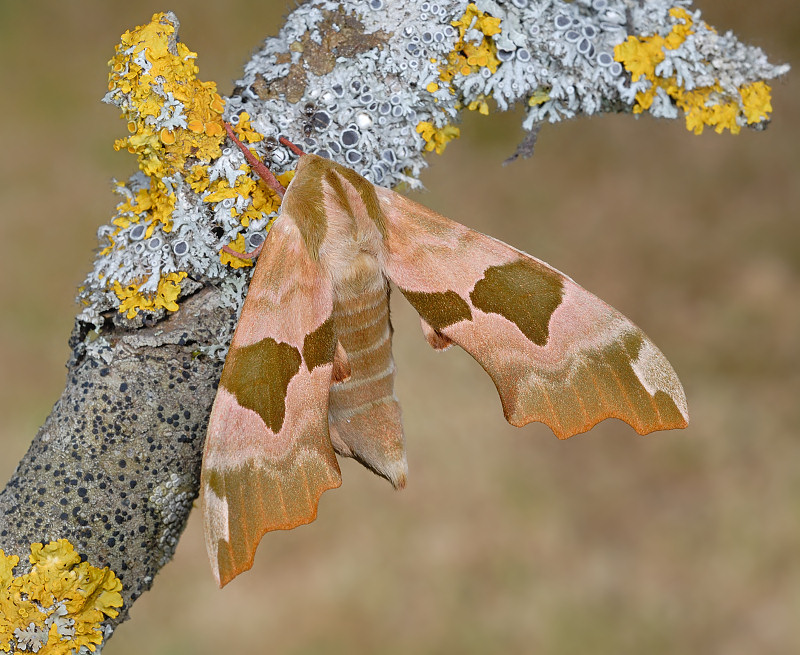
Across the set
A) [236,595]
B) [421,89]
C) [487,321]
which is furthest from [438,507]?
[421,89]

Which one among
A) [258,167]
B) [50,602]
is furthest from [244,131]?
[50,602]

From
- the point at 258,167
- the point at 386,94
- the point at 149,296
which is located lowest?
the point at 149,296

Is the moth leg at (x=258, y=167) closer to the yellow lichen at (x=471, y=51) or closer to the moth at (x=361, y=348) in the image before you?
the moth at (x=361, y=348)

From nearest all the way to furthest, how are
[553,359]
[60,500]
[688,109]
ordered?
[60,500]
[553,359]
[688,109]

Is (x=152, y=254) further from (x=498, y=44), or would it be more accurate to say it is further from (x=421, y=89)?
(x=498, y=44)

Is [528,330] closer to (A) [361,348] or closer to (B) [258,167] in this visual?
(A) [361,348]

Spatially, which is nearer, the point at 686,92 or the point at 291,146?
the point at 291,146

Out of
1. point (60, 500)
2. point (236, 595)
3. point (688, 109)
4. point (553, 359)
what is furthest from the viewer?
point (236, 595)

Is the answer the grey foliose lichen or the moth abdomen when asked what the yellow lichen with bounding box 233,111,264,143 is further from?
the moth abdomen
